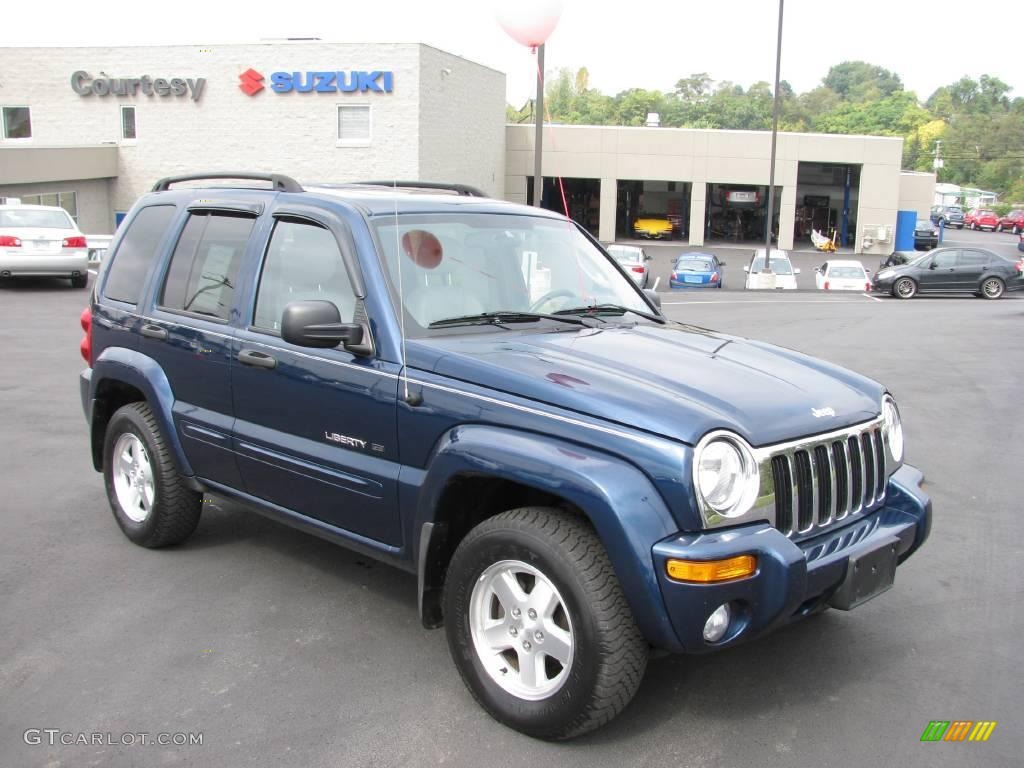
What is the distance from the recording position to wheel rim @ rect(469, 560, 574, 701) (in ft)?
11.5

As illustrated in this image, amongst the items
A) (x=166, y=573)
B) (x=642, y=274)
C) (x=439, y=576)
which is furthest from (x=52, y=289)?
(x=439, y=576)

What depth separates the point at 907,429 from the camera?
8.56 meters

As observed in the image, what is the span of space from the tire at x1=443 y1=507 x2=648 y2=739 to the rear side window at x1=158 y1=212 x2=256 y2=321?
80.9 inches

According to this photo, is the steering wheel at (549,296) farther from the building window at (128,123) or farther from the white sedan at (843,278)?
the building window at (128,123)

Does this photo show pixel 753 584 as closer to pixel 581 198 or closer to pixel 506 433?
pixel 506 433

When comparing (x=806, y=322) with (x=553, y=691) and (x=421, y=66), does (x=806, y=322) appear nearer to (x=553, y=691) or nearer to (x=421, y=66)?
(x=553, y=691)

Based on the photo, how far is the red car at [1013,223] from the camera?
7325cm

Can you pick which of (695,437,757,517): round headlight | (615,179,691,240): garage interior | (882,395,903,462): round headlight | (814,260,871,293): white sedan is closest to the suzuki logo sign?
(814,260,871,293): white sedan

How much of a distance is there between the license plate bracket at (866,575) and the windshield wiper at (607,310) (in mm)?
1649

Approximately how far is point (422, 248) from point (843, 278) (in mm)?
27498

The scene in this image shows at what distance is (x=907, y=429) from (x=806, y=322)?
30.9 feet

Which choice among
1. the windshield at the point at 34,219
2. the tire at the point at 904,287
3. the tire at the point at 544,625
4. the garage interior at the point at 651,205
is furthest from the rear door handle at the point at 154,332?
the garage interior at the point at 651,205

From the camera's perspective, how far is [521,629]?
11.8 ft

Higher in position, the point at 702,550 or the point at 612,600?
the point at 702,550
